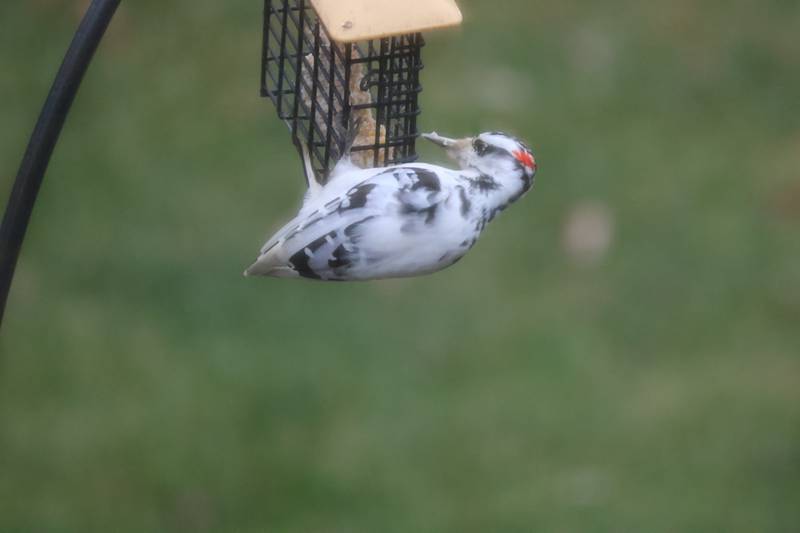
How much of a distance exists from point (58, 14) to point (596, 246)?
168 inches

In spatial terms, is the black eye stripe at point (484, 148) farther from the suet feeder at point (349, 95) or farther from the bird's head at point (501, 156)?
the suet feeder at point (349, 95)

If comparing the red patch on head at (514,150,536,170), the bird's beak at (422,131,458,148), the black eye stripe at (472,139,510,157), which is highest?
the bird's beak at (422,131,458,148)

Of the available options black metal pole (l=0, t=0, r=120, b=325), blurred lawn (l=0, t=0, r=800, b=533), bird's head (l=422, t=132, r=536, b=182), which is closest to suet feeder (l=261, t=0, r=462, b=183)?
bird's head (l=422, t=132, r=536, b=182)

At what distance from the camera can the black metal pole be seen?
3.31 m

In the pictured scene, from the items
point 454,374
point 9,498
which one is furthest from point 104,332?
point 454,374

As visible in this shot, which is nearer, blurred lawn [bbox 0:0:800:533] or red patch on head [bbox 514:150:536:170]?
red patch on head [bbox 514:150:536:170]

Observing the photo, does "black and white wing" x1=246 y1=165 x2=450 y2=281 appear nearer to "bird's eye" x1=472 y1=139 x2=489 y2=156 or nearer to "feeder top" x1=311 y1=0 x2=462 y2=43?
"bird's eye" x1=472 y1=139 x2=489 y2=156

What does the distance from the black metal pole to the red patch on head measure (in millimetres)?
1573

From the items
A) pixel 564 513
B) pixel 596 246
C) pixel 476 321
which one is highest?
pixel 596 246

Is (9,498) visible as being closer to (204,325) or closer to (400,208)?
(204,325)

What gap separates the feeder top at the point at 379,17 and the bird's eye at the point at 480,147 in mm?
550

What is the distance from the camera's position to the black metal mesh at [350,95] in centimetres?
453

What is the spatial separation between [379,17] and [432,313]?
4.14 meters

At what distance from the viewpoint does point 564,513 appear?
6871 millimetres
